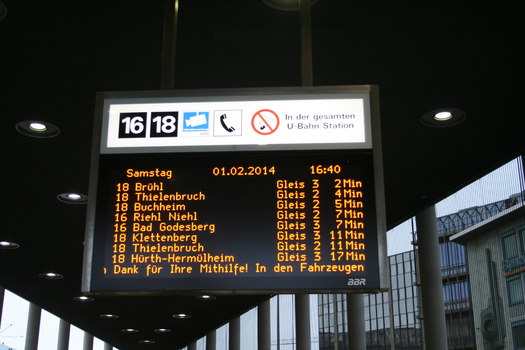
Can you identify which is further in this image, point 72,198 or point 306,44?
point 72,198

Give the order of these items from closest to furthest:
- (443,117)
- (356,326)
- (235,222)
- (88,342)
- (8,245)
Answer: (235,222) < (443,117) < (8,245) < (356,326) < (88,342)

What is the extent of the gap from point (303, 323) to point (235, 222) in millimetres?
12542

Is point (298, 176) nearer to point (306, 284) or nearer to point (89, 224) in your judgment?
point (306, 284)

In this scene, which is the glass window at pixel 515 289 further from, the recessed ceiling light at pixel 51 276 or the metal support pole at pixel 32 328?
the metal support pole at pixel 32 328

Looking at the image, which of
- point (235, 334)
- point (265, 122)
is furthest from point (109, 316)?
point (265, 122)

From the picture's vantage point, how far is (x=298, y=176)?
4.01m

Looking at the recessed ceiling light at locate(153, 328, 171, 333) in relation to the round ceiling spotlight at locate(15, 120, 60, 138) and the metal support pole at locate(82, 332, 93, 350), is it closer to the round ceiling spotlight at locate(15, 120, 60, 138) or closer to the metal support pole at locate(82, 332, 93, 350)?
the metal support pole at locate(82, 332, 93, 350)

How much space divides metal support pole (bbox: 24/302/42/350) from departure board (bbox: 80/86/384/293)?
18.2m

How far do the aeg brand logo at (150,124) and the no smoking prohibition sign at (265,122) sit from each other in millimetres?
478

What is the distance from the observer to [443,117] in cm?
622

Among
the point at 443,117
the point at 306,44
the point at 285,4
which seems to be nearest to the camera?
the point at 306,44

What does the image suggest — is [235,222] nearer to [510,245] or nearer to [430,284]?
[430,284]

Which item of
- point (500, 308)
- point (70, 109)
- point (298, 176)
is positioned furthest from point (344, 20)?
point (500, 308)

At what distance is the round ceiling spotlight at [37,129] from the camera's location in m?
6.31
